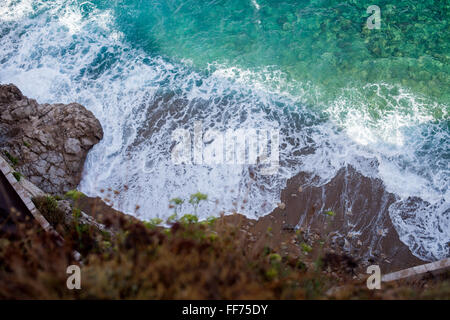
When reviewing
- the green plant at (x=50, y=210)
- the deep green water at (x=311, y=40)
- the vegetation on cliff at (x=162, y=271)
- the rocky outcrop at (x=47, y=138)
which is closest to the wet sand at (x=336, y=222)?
the green plant at (x=50, y=210)

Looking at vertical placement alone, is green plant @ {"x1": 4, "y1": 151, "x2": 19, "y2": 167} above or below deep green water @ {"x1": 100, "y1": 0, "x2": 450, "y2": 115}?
below

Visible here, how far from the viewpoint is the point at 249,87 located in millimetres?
9797

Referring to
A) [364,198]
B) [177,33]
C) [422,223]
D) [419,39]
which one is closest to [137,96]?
[177,33]

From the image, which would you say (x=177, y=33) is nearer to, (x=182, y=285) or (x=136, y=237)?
(x=136, y=237)

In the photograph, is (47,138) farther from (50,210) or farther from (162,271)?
(162,271)

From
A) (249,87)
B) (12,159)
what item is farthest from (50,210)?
(249,87)

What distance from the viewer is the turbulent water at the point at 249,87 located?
24.9ft

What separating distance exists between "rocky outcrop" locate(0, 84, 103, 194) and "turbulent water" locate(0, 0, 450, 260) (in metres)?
0.40

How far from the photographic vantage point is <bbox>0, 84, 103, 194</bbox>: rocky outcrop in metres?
7.25

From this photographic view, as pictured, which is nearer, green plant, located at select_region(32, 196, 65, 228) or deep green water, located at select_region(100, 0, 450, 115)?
green plant, located at select_region(32, 196, 65, 228)

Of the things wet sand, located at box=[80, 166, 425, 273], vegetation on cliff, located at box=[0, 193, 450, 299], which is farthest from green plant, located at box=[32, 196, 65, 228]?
vegetation on cliff, located at box=[0, 193, 450, 299]

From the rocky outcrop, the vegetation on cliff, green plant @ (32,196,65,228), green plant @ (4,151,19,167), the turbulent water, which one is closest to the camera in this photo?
the vegetation on cliff

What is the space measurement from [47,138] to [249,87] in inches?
222

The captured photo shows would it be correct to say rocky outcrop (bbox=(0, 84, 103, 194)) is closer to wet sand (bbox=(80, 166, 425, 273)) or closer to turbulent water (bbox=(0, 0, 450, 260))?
turbulent water (bbox=(0, 0, 450, 260))
